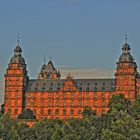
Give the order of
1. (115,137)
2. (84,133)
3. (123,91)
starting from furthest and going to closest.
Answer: (123,91) → (84,133) → (115,137)

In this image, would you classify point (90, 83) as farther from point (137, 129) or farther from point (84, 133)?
Answer: point (137, 129)

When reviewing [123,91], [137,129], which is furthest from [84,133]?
[123,91]

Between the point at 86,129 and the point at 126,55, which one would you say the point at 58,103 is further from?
Answer: the point at 86,129

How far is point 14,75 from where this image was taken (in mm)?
146500

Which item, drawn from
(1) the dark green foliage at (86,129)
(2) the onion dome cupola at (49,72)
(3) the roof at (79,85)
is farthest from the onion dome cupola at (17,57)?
(1) the dark green foliage at (86,129)

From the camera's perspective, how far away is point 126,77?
143 metres

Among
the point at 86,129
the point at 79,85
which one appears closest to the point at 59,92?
the point at 79,85

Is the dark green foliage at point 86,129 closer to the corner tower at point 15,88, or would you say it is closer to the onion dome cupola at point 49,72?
the corner tower at point 15,88

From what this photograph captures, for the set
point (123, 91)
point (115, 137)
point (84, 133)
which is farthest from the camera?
point (123, 91)

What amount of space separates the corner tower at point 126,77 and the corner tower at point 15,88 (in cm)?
2216

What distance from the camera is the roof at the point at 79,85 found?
14600 cm

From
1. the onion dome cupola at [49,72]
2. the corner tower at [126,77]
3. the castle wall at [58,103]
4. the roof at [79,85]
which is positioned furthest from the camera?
the onion dome cupola at [49,72]

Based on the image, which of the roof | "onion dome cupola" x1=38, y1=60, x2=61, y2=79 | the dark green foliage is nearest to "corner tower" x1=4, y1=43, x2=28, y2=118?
the roof

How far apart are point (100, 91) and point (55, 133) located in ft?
173
